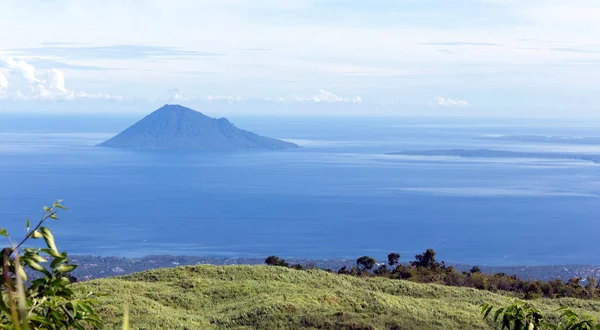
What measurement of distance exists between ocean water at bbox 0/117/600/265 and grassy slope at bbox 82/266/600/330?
158 ft

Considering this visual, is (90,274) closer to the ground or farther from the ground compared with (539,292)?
closer to the ground

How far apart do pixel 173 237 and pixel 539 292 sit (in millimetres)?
59164

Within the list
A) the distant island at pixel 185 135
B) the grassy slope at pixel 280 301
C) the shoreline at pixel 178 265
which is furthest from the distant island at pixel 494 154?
the grassy slope at pixel 280 301

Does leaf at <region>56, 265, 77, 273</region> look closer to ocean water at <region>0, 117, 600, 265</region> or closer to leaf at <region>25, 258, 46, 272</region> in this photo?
leaf at <region>25, 258, 46, 272</region>

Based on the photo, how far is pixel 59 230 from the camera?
75562 mm

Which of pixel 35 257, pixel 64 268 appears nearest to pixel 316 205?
pixel 64 268

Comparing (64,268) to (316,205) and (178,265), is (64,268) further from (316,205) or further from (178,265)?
(316,205)

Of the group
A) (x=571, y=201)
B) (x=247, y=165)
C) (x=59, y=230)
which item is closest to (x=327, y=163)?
(x=247, y=165)

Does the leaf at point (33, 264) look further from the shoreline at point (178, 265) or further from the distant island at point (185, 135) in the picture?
the distant island at point (185, 135)

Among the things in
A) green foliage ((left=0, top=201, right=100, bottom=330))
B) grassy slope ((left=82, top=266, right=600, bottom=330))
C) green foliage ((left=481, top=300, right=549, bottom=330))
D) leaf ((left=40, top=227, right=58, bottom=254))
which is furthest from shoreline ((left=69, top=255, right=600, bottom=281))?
leaf ((left=40, top=227, right=58, bottom=254))

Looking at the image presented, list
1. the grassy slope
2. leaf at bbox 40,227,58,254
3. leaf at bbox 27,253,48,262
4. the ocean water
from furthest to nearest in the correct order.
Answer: the ocean water < the grassy slope < leaf at bbox 27,253,48,262 < leaf at bbox 40,227,58,254

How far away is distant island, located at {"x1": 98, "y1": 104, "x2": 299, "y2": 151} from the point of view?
182 meters

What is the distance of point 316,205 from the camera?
94688 mm

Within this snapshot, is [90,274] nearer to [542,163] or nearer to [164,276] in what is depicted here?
[164,276]
